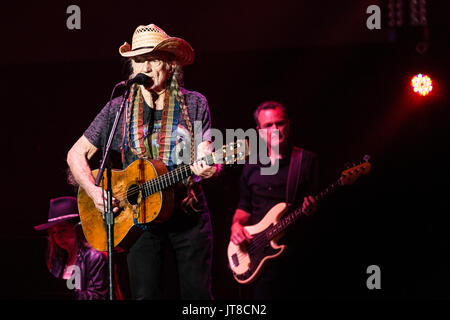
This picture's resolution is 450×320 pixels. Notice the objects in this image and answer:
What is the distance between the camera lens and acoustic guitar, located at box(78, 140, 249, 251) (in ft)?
10.7

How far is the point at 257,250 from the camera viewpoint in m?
4.38

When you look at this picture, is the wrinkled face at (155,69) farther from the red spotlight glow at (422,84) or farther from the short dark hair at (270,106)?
the red spotlight glow at (422,84)

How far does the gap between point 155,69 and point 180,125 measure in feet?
1.49

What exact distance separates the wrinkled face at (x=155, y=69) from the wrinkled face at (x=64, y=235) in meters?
1.54

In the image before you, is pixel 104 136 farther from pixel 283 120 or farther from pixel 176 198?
pixel 283 120

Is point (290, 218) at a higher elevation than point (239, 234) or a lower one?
higher

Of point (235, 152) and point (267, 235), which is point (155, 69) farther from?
point (267, 235)

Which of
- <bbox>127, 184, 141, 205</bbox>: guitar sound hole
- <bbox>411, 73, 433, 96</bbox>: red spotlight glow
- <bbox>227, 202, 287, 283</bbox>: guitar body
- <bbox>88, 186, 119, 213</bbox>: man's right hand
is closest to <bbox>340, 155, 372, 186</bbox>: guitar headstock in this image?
<bbox>227, 202, 287, 283</bbox>: guitar body

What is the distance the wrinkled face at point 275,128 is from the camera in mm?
4477

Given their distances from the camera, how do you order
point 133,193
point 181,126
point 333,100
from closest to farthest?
point 181,126 < point 133,193 < point 333,100

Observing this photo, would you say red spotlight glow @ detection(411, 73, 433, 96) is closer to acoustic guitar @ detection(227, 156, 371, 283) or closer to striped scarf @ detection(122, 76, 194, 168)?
acoustic guitar @ detection(227, 156, 371, 283)

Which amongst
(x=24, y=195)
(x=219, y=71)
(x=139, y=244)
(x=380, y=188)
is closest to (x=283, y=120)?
(x=219, y=71)

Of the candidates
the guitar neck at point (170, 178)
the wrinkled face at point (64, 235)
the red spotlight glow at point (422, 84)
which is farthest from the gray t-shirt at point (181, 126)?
the red spotlight glow at point (422, 84)

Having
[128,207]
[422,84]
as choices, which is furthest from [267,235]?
[422,84]
